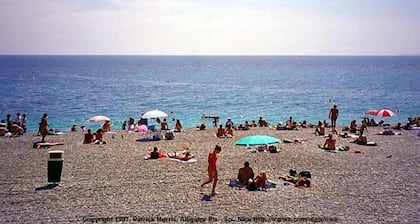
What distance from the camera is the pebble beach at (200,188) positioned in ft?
36.9

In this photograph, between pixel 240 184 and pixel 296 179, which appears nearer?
pixel 240 184

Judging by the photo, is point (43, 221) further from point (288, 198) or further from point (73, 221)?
point (288, 198)

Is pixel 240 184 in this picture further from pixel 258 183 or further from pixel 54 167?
pixel 54 167

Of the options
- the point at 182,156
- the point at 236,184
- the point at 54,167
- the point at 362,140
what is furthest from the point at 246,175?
the point at 362,140

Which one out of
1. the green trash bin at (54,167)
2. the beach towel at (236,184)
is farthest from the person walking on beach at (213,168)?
the green trash bin at (54,167)

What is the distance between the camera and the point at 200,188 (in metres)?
13.8

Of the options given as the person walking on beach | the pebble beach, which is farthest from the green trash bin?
the person walking on beach

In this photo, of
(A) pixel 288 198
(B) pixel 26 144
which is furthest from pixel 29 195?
(B) pixel 26 144

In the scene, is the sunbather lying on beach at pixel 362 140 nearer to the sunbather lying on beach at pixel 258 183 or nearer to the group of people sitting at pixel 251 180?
the group of people sitting at pixel 251 180

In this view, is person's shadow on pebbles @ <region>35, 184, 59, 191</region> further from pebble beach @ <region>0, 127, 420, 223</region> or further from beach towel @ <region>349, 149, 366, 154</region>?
beach towel @ <region>349, 149, 366, 154</region>

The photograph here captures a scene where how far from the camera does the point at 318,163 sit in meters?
17.6

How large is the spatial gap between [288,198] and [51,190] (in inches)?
297

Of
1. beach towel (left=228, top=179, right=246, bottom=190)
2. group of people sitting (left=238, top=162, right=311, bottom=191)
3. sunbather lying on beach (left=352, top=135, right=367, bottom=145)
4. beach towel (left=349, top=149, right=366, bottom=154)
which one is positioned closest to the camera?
group of people sitting (left=238, top=162, right=311, bottom=191)

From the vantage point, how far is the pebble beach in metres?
11.2
